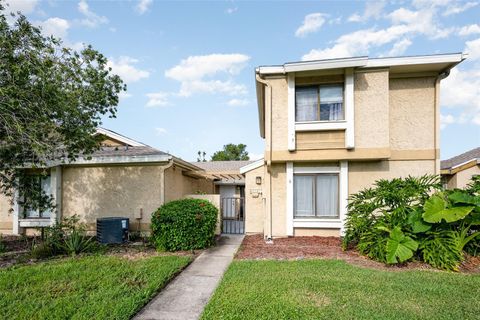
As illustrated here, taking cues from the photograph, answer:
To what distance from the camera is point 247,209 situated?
11.2 metres

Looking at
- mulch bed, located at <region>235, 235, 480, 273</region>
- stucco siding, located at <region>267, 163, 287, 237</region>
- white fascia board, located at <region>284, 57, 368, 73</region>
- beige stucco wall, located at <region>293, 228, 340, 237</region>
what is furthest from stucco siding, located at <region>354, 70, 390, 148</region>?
mulch bed, located at <region>235, 235, 480, 273</region>

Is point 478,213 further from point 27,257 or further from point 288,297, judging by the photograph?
point 27,257

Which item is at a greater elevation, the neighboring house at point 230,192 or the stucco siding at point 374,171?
the stucco siding at point 374,171

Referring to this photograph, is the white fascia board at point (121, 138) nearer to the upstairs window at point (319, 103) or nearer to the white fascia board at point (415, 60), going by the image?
the upstairs window at point (319, 103)

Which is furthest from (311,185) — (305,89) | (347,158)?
(305,89)

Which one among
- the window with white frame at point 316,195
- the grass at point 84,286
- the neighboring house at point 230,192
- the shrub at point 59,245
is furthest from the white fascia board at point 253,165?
the shrub at point 59,245

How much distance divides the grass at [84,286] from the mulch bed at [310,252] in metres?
2.27

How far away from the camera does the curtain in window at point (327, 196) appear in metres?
9.93

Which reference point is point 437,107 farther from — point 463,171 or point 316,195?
point 463,171

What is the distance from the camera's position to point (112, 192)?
1099 centimetres

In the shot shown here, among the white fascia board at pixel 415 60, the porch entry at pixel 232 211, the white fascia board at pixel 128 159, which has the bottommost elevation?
the porch entry at pixel 232 211

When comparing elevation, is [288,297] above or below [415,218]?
below

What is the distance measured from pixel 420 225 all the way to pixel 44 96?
10.2 metres

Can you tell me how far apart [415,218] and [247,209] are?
6123 millimetres
